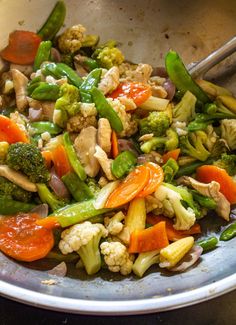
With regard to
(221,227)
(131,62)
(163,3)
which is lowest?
(221,227)

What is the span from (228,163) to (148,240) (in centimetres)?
53

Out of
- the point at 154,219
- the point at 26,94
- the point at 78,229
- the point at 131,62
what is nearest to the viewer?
the point at 78,229

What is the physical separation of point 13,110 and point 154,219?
835 mm

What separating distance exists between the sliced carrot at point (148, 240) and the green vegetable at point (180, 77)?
0.73 meters

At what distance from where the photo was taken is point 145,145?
220 centimetres

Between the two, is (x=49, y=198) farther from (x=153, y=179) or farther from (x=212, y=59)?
(x=212, y=59)

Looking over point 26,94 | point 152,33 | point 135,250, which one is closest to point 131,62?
point 152,33

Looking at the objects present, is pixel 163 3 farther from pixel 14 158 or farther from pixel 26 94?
pixel 14 158

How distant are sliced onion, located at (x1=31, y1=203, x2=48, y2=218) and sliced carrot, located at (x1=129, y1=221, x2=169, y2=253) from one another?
34cm

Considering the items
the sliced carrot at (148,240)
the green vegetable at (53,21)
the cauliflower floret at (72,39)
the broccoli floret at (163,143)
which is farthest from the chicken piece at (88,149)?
the green vegetable at (53,21)

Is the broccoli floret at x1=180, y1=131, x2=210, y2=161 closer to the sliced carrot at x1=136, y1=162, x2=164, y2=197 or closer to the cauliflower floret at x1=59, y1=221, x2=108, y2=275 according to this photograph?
the sliced carrot at x1=136, y1=162, x2=164, y2=197

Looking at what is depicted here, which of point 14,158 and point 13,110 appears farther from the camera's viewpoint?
point 13,110

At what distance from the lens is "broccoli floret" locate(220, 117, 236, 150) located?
2.29 metres

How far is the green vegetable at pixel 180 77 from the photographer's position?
91.7 inches
